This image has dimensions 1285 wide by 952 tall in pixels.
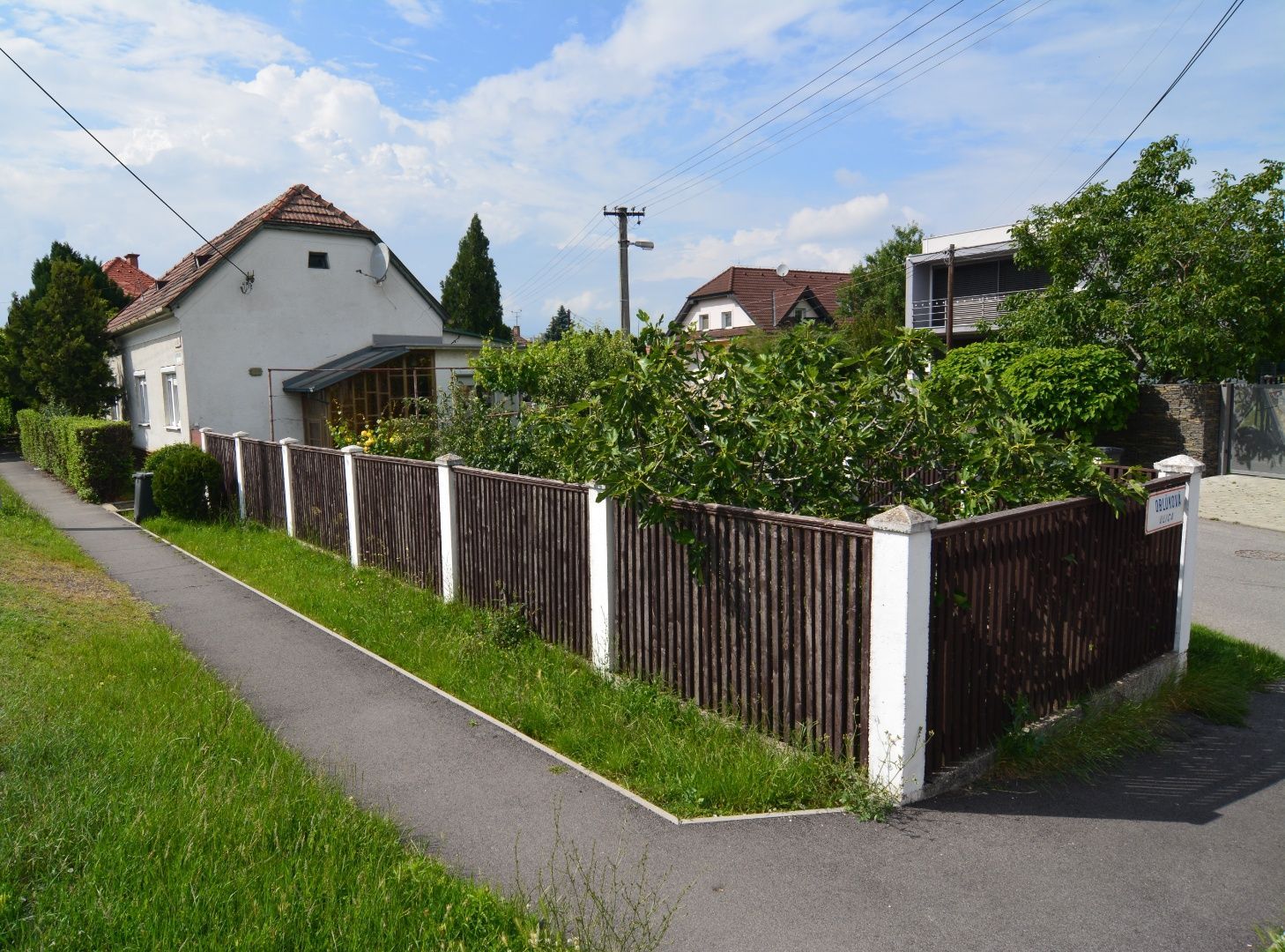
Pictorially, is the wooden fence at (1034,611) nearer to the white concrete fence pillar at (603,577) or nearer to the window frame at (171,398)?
the white concrete fence pillar at (603,577)

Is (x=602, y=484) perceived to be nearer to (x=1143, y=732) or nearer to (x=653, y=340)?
(x=653, y=340)

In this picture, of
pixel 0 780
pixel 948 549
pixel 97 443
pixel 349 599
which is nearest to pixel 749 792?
pixel 948 549

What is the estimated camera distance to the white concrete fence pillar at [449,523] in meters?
8.99

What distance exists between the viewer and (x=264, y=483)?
1418cm

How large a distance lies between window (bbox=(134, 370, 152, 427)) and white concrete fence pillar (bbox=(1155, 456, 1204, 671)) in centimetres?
2242

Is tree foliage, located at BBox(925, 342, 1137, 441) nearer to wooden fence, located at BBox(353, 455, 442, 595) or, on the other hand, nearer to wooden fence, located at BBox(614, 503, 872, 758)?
wooden fence, located at BBox(353, 455, 442, 595)

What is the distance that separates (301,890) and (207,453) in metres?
13.3

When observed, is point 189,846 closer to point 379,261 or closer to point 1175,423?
point 379,261

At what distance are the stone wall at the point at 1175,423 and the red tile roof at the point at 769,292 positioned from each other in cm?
3178

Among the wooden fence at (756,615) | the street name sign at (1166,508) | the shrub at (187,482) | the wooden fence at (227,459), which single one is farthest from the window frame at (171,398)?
the street name sign at (1166,508)

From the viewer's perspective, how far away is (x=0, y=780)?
454 centimetres

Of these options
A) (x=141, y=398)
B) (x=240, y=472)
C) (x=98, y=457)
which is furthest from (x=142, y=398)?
(x=240, y=472)

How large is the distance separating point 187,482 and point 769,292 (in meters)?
45.1

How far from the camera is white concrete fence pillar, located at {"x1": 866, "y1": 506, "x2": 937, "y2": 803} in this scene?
4676 mm
